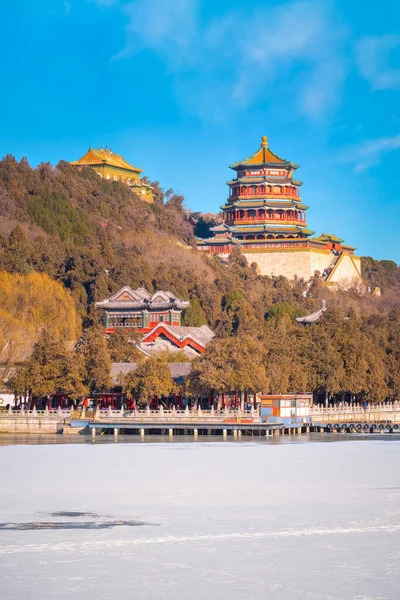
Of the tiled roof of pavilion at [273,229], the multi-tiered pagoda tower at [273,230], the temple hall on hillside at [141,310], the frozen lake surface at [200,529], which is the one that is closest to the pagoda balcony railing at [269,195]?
the multi-tiered pagoda tower at [273,230]

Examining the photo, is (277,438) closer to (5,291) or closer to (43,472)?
(43,472)

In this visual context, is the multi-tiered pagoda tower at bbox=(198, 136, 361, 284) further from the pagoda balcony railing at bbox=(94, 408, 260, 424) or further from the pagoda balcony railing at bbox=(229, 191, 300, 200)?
the pagoda balcony railing at bbox=(94, 408, 260, 424)

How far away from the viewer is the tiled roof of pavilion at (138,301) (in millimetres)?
84500

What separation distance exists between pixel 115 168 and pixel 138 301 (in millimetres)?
39190

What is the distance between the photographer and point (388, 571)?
19438 millimetres

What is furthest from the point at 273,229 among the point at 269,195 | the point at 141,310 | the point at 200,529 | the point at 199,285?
the point at 200,529

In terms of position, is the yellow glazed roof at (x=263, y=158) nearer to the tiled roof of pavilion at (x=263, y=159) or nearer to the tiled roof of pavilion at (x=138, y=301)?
the tiled roof of pavilion at (x=263, y=159)

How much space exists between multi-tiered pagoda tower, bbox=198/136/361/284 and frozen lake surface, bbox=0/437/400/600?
228 feet

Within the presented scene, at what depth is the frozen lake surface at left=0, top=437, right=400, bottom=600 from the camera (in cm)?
1867

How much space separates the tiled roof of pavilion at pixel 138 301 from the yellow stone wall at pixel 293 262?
78.7 ft

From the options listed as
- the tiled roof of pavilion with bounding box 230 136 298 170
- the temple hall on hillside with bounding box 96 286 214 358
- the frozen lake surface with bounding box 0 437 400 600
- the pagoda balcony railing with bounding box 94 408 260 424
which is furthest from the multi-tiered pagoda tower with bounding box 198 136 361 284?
the frozen lake surface with bounding box 0 437 400 600

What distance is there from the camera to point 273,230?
110312mm

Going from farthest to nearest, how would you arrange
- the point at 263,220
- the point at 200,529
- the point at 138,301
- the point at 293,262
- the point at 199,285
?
1. the point at 263,220
2. the point at 293,262
3. the point at 199,285
4. the point at 138,301
5. the point at 200,529

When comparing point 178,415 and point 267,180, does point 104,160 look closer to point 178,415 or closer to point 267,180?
point 267,180
